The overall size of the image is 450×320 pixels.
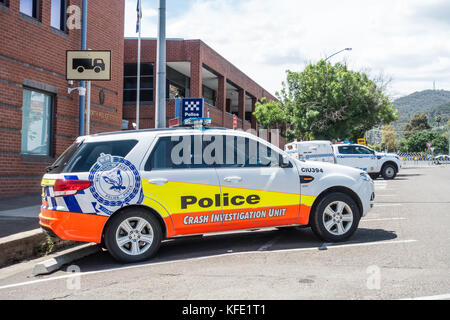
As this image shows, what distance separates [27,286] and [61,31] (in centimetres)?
1023

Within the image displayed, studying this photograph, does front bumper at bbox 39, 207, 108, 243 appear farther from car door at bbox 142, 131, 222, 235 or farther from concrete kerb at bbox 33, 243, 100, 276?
car door at bbox 142, 131, 222, 235

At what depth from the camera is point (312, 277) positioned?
5.08 metres

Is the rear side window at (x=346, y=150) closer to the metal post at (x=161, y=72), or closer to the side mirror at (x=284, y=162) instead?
the metal post at (x=161, y=72)

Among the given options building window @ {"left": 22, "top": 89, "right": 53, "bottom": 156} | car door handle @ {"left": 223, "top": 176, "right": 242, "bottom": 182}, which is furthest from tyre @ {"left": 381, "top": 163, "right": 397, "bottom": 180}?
car door handle @ {"left": 223, "top": 176, "right": 242, "bottom": 182}

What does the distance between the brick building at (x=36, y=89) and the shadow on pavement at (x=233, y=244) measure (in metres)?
6.20

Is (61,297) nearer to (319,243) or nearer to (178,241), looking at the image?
(178,241)

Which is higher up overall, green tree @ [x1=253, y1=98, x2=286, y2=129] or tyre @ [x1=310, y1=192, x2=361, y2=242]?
green tree @ [x1=253, y1=98, x2=286, y2=129]

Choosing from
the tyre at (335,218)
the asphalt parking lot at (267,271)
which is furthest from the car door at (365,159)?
the tyre at (335,218)

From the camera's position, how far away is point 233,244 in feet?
23.7

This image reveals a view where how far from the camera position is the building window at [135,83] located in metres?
26.5

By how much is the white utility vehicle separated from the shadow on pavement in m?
11.2

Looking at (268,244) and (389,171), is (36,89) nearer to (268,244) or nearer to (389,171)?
(268,244)

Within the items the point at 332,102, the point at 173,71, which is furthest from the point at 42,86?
the point at 332,102

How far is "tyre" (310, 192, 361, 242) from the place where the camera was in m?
6.97
